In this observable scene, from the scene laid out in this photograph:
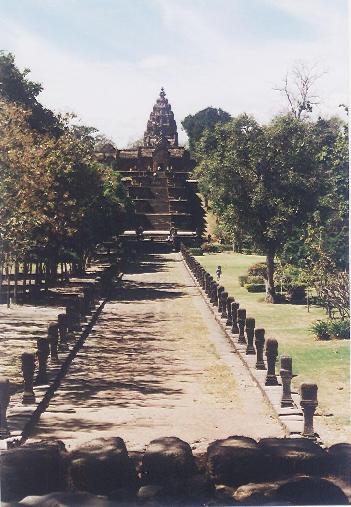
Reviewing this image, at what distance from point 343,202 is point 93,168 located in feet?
49.3

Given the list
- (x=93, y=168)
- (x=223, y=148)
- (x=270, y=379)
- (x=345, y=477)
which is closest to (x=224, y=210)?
(x=223, y=148)

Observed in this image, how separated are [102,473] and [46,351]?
23.0 ft

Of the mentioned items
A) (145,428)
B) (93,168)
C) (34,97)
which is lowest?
(145,428)

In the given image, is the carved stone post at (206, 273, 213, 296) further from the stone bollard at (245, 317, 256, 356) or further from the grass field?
the stone bollard at (245, 317, 256, 356)

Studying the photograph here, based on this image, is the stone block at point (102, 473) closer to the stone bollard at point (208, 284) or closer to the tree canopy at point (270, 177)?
the tree canopy at point (270, 177)

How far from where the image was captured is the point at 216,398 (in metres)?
11.8

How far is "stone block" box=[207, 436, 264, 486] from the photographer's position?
20.0 ft

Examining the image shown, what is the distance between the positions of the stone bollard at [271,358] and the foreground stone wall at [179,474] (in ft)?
19.1

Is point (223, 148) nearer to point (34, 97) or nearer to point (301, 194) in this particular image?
point (301, 194)

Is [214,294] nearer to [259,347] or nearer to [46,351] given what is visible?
[259,347]

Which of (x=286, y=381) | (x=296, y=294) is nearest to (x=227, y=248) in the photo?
(x=296, y=294)

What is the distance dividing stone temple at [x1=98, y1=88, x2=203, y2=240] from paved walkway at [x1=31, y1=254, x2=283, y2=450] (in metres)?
51.8

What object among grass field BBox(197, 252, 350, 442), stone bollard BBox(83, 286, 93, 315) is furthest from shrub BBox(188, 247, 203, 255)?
stone bollard BBox(83, 286, 93, 315)

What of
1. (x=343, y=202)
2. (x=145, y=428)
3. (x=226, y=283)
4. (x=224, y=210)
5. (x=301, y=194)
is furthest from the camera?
(x=226, y=283)
